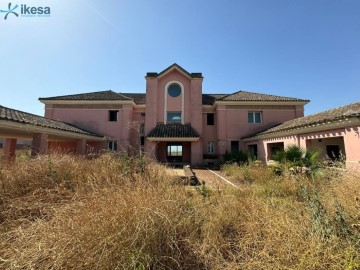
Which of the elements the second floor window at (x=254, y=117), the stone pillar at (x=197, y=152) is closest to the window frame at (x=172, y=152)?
the stone pillar at (x=197, y=152)

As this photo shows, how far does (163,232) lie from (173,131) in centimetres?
1558

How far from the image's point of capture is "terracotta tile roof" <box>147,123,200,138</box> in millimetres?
17609

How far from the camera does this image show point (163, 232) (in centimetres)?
290

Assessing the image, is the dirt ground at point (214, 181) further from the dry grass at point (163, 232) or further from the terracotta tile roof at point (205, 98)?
the terracotta tile roof at point (205, 98)

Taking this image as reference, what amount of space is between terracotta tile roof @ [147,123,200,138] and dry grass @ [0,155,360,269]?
13094 mm

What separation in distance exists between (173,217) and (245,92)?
72.8 feet

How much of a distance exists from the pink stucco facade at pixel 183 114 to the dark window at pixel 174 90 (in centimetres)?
23

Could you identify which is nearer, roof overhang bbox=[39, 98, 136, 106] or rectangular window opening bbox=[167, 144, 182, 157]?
roof overhang bbox=[39, 98, 136, 106]

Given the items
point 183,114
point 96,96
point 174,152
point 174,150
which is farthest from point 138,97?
point 174,152

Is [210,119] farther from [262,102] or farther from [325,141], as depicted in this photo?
[325,141]

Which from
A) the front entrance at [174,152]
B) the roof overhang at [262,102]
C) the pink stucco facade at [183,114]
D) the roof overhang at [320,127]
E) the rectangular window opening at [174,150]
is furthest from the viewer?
the rectangular window opening at [174,150]

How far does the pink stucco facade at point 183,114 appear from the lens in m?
19.1

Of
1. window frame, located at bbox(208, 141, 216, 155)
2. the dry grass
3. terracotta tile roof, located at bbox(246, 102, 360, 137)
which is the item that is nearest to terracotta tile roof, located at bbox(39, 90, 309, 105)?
window frame, located at bbox(208, 141, 216, 155)

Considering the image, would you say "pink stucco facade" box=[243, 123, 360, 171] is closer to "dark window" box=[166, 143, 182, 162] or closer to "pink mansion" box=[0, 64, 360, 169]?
"pink mansion" box=[0, 64, 360, 169]
